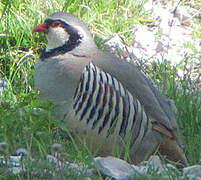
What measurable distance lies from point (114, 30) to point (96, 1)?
1.73ft

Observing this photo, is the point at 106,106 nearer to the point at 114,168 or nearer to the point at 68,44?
the point at 68,44

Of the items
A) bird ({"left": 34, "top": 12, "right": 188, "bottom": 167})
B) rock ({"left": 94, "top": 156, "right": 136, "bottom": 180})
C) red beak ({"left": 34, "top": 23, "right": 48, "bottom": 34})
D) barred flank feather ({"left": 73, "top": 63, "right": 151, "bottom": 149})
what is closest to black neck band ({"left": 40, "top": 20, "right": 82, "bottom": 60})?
bird ({"left": 34, "top": 12, "right": 188, "bottom": 167})

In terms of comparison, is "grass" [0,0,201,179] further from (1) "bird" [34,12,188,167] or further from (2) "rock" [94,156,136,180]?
(1) "bird" [34,12,188,167]

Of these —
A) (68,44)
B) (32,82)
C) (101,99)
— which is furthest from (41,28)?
(32,82)

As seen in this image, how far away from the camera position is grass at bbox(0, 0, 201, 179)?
167 inches

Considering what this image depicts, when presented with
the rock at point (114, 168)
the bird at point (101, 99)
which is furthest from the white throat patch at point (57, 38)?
the rock at point (114, 168)

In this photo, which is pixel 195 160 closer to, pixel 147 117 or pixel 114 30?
pixel 147 117

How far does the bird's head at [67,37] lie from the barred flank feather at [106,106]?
0.38 metres

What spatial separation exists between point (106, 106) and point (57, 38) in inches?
34.2

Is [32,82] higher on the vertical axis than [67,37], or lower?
lower

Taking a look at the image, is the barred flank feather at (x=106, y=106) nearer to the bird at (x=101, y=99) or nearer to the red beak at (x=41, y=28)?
the bird at (x=101, y=99)

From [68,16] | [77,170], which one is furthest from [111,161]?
[68,16]

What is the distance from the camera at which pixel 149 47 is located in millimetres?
8930

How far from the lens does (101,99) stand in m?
4.99
